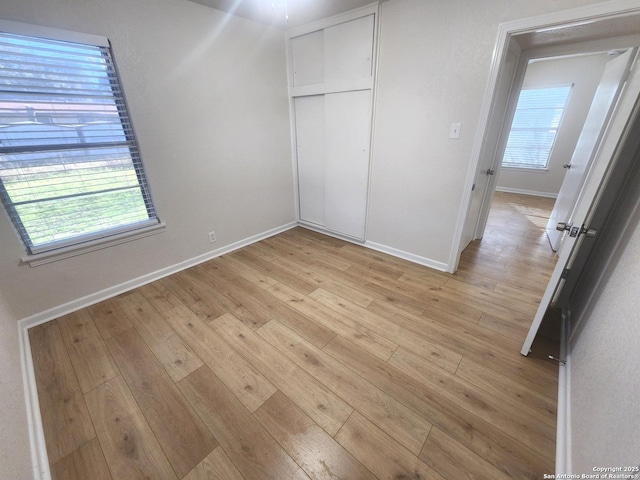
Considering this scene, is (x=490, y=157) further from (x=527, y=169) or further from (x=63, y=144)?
(x=63, y=144)

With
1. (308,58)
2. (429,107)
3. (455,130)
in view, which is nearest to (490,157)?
(455,130)

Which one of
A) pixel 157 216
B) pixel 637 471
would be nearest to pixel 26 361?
pixel 157 216

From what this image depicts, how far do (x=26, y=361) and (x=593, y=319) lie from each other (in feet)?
10.9

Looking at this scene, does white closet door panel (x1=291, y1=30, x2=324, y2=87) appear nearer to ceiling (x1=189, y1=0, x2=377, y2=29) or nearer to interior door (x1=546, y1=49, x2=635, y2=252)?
ceiling (x1=189, y1=0, x2=377, y2=29)

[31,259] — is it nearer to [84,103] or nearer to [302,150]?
[84,103]

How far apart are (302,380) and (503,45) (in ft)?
8.70

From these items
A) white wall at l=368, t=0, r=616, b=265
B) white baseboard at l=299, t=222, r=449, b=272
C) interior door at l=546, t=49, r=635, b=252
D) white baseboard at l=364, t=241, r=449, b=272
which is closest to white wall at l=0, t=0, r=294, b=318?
white baseboard at l=299, t=222, r=449, b=272

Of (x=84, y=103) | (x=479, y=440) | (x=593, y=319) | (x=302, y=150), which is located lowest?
(x=479, y=440)

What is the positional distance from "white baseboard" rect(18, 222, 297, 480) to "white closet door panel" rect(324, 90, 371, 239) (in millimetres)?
973

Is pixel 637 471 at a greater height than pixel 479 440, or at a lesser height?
greater

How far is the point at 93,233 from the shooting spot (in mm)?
2107

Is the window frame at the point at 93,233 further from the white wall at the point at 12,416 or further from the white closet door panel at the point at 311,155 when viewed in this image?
the white closet door panel at the point at 311,155

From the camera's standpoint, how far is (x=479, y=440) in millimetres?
1204

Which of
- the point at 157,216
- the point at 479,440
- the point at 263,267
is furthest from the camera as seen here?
the point at 263,267
